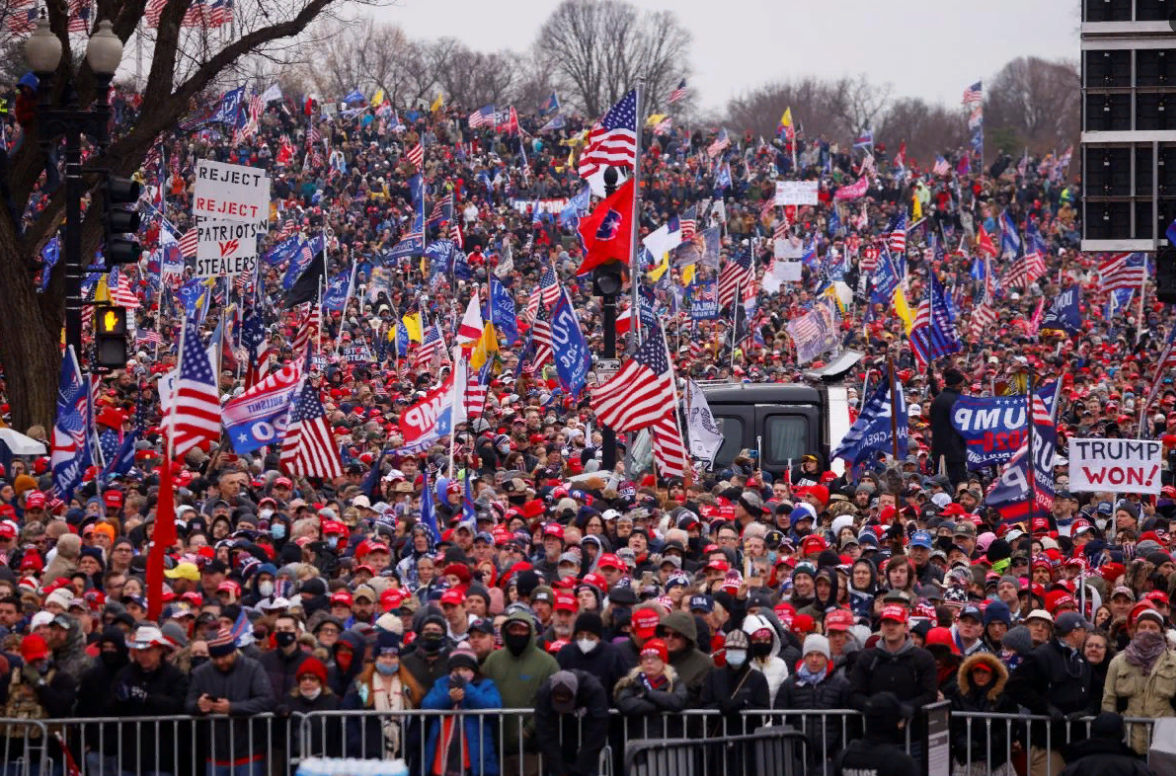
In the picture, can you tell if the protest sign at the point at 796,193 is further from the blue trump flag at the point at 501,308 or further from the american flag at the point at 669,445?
the american flag at the point at 669,445

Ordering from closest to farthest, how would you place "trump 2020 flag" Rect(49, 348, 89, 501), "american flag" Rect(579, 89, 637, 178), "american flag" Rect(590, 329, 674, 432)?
"trump 2020 flag" Rect(49, 348, 89, 501), "american flag" Rect(590, 329, 674, 432), "american flag" Rect(579, 89, 637, 178)

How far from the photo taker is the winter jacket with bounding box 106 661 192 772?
40.6 ft

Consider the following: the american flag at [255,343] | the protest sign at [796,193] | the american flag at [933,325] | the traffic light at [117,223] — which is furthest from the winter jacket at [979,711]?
the protest sign at [796,193]

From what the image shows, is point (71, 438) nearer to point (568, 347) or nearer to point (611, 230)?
point (611, 230)

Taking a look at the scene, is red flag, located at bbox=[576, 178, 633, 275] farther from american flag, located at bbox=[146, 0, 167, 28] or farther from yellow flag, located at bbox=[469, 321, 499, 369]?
american flag, located at bbox=[146, 0, 167, 28]

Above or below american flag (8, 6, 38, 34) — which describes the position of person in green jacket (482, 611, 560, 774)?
below

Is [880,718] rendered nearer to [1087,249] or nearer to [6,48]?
[1087,249]

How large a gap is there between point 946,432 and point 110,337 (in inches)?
376

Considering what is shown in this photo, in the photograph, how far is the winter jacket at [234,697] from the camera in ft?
40.2

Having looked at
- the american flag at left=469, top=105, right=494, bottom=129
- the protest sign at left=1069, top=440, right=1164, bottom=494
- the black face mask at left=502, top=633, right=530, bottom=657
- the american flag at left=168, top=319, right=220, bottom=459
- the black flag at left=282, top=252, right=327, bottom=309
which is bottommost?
the black face mask at left=502, top=633, right=530, bottom=657

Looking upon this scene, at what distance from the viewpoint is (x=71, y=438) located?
61.9 ft

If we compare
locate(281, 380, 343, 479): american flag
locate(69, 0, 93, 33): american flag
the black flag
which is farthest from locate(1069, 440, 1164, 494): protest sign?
locate(69, 0, 93, 33): american flag

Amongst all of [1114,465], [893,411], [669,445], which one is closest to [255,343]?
[669,445]

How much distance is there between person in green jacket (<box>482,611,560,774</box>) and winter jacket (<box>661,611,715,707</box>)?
2.16 ft
